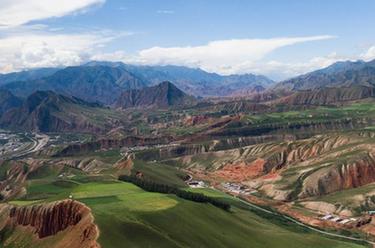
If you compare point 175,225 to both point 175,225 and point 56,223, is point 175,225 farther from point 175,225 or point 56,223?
point 56,223

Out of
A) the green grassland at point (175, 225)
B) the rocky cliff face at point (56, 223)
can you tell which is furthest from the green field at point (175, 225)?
the rocky cliff face at point (56, 223)

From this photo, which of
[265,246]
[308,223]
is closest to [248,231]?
[265,246]

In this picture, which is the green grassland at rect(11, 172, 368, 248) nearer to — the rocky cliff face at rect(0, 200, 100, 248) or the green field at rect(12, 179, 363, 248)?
the green field at rect(12, 179, 363, 248)

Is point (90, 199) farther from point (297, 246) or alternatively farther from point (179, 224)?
point (297, 246)

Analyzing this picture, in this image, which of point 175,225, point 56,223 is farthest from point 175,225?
point 56,223

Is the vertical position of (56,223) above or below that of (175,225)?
above

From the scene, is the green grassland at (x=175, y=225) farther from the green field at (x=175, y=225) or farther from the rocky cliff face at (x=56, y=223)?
the rocky cliff face at (x=56, y=223)

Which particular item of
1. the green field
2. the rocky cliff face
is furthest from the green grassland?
the rocky cliff face

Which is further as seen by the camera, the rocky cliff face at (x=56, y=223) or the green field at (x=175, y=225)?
the rocky cliff face at (x=56, y=223)
